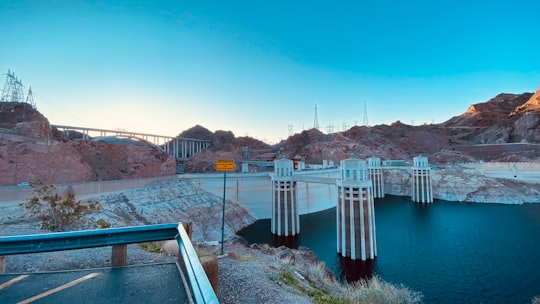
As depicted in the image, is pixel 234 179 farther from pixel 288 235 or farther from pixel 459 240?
pixel 459 240

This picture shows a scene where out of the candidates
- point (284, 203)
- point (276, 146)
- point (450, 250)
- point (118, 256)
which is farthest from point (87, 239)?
point (276, 146)

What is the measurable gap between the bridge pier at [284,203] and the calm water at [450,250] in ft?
4.45

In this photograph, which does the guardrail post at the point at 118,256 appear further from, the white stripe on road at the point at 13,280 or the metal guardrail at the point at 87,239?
the white stripe on road at the point at 13,280

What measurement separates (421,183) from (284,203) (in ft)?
91.5

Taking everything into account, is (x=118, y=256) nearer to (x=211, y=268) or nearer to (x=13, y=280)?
(x=13, y=280)

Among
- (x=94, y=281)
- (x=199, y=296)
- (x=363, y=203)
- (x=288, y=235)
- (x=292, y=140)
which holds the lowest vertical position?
(x=288, y=235)

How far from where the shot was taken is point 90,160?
25.3 m

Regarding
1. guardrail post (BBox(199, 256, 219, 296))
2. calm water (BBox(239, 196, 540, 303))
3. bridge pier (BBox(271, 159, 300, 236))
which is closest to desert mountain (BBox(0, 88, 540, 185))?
bridge pier (BBox(271, 159, 300, 236))

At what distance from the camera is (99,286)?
3.54m

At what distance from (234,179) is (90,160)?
15.2 m

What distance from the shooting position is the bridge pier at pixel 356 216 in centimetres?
1864

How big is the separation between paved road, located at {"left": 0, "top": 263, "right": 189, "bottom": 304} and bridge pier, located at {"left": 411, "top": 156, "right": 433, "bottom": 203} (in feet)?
150

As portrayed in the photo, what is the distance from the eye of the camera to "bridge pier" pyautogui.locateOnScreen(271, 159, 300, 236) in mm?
25845

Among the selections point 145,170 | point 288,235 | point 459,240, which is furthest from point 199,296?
point 145,170
